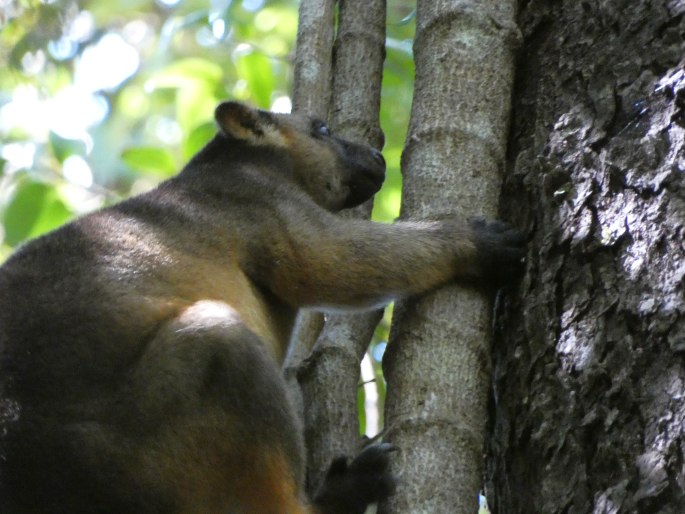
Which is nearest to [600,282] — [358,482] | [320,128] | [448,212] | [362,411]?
[448,212]

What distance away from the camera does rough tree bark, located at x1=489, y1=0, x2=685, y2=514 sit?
4.02 metres

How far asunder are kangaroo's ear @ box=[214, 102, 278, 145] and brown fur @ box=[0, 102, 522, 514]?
0.62 meters

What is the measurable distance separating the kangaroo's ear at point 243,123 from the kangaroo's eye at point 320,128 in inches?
12.3

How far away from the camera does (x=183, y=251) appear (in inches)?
213

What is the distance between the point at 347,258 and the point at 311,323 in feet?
3.69

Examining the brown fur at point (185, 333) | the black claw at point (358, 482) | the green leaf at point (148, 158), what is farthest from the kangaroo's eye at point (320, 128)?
the black claw at point (358, 482)

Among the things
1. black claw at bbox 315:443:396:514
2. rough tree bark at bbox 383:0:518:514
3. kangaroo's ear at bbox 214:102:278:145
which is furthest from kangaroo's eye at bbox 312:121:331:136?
black claw at bbox 315:443:396:514

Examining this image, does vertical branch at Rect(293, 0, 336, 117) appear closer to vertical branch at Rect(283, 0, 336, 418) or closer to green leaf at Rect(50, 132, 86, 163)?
vertical branch at Rect(283, 0, 336, 418)

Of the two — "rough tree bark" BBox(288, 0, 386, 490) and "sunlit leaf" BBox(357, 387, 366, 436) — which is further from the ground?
"rough tree bark" BBox(288, 0, 386, 490)

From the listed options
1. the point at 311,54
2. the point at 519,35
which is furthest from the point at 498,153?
the point at 311,54

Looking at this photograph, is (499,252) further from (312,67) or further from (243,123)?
(243,123)

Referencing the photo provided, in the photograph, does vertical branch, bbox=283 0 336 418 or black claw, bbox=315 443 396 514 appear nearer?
black claw, bbox=315 443 396 514

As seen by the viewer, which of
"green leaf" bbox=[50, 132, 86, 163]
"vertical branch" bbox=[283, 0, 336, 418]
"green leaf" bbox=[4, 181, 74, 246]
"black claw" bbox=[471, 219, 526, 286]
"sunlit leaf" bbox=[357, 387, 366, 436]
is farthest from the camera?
"green leaf" bbox=[50, 132, 86, 163]

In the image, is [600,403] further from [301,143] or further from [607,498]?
[301,143]
